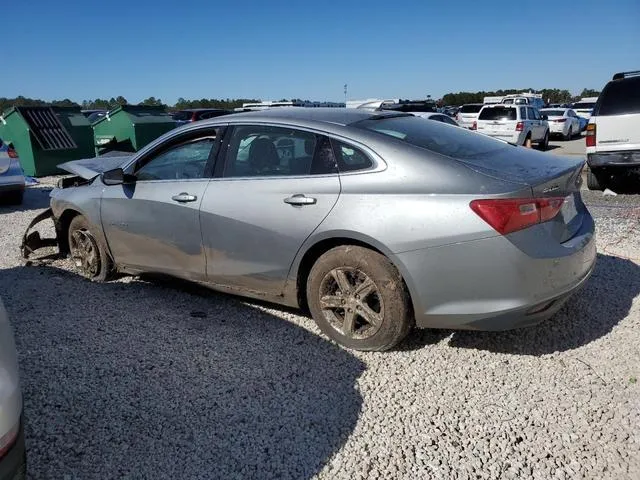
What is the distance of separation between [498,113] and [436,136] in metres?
16.5

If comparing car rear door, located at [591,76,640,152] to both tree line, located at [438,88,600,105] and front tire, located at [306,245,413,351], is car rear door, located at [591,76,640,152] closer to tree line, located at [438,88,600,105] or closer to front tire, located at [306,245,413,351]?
front tire, located at [306,245,413,351]

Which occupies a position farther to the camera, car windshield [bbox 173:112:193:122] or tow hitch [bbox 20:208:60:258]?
car windshield [bbox 173:112:193:122]

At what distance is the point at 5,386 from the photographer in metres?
1.89

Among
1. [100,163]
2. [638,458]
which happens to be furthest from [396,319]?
[100,163]

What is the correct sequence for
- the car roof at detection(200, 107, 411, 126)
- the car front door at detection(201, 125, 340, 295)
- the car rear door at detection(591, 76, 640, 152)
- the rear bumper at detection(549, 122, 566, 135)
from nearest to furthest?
1. the car front door at detection(201, 125, 340, 295)
2. the car roof at detection(200, 107, 411, 126)
3. the car rear door at detection(591, 76, 640, 152)
4. the rear bumper at detection(549, 122, 566, 135)

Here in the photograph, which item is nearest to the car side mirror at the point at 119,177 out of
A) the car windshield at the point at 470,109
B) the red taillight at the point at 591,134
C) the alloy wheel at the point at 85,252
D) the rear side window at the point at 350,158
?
the alloy wheel at the point at 85,252

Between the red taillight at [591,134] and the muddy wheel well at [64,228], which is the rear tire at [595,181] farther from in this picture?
the muddy wheel well at [64,228]

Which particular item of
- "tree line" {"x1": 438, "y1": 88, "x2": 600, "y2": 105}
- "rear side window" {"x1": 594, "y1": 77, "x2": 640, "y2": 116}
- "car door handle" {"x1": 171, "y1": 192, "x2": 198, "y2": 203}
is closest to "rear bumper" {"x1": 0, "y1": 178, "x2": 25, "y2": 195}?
"car door handle" {"x1": 171, "y1": 192, "x2": 198, "y2": 203}

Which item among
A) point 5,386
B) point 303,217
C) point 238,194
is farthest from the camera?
point 238,194

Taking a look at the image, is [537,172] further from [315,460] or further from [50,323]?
[50,323]

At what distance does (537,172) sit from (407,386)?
1515 mm

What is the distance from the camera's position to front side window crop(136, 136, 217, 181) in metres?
4.20

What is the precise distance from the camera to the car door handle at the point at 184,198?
4.05 metres

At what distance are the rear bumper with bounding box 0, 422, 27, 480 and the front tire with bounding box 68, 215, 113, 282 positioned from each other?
10.3 ft
